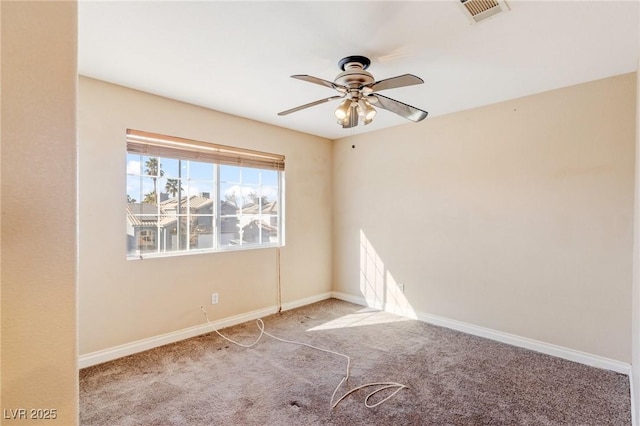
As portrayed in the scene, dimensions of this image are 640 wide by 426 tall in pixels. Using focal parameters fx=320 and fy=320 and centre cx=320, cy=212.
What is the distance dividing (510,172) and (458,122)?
796 mm

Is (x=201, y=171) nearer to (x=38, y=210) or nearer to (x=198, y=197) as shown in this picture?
(x=198, y=197)

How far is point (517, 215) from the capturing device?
3.21m

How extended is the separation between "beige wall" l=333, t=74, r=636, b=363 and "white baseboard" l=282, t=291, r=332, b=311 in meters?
0.63

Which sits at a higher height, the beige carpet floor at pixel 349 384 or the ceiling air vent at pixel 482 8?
the ceiling air vent at pixel 482 8

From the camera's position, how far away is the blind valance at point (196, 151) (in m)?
3.07

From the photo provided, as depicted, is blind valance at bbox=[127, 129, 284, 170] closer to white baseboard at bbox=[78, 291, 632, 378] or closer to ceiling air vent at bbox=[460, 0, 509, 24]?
white baseboard at bbox=[78, 291, 632, 378]

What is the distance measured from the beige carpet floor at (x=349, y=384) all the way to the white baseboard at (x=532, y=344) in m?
0.07

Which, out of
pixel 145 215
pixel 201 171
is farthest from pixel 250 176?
pixel 145 215

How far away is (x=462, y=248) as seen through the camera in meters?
3.59

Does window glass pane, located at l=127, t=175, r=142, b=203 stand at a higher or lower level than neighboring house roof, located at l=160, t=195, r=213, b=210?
higher

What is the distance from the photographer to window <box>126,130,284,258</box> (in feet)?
10.2

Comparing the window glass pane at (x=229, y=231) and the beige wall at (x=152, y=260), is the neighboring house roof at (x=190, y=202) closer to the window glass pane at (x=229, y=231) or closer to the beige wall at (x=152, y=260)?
the window glass pane at (x=229, y=231)

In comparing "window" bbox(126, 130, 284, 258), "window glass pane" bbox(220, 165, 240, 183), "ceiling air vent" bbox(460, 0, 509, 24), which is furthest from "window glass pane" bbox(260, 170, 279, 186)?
"ceiling air vent" bbox(460, 0, 509, 24)

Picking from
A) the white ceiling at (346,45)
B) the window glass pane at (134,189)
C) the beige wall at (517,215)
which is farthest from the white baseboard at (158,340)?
the white ceiling at (346,45)
